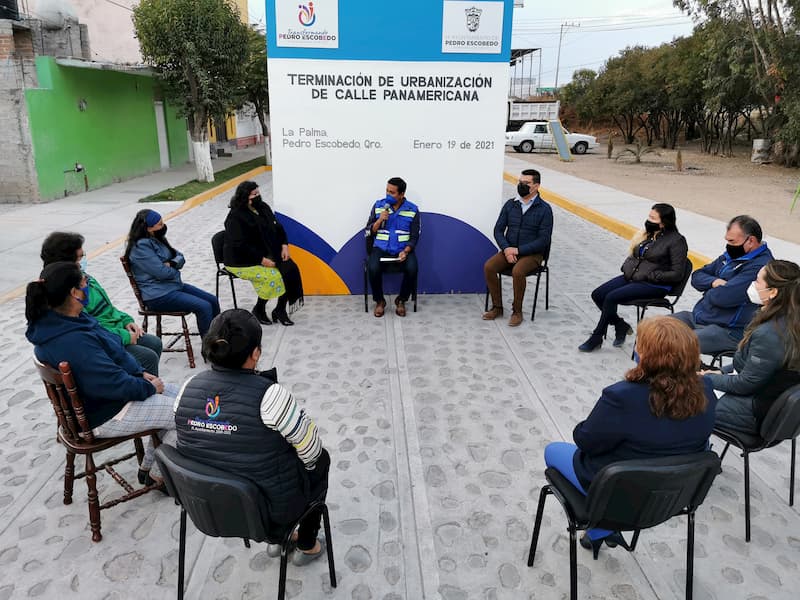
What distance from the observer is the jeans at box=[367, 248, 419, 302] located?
611 cm

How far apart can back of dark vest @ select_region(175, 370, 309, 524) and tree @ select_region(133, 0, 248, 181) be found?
1345 cm

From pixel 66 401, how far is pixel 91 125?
13.1 metres

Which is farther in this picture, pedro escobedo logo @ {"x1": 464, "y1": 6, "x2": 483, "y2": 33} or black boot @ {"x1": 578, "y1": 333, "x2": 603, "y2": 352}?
pedro escobedo logo @ {"x1": 464, "y1": 6, "x2": 483, "y2": 33}

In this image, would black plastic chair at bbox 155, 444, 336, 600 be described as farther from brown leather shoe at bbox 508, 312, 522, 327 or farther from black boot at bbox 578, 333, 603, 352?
brown leather shoe at bbox 508, 312, 522, 327

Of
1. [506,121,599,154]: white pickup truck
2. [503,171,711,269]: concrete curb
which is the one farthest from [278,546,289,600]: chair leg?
[506,121,599,154]: white pickup truck

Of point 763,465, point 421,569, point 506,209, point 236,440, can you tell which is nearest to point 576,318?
point 506,209

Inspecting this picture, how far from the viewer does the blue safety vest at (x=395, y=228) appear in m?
6.15

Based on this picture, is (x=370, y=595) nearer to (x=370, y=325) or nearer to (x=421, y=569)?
(x=421, y=569)

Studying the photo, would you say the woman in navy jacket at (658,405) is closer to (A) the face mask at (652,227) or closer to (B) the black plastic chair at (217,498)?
(B) the black plastic chair at (217,498)

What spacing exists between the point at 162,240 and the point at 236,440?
10.1 ft

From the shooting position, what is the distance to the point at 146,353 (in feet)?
12.9

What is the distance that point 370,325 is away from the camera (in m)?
5.93

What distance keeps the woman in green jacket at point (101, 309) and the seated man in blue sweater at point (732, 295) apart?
11.5 feet

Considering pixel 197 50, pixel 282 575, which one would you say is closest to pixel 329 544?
pixel 282 575
